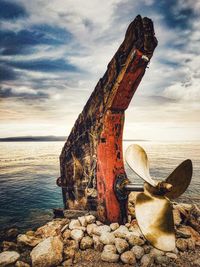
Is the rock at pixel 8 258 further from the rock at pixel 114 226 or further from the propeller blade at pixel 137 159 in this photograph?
the propeller blade at pixel 137 159

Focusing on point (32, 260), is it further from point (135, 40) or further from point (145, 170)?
point (135, 40)

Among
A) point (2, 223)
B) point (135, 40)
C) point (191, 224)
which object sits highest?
point (135, 40)

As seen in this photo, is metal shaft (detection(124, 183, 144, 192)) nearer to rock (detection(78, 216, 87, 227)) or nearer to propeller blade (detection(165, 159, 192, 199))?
propeller blade (detection(165, 159, 192, 199))

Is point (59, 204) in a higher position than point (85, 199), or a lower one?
lower

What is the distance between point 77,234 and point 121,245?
1.02 metres

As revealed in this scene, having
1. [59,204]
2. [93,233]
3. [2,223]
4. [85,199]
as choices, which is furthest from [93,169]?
[59,204]

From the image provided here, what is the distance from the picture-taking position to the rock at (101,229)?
526cm

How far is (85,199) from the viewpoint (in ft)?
20.4

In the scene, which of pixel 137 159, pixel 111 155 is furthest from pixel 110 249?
pixel 111 155

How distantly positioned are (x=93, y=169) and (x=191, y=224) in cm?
280

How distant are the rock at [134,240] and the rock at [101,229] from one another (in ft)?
1.65

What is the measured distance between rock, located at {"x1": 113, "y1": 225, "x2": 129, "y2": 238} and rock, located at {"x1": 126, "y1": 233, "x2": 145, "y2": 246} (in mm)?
132

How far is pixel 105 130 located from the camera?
5770 millimetres

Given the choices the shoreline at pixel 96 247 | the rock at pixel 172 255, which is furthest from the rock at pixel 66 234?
the rock at pixel 172 255
